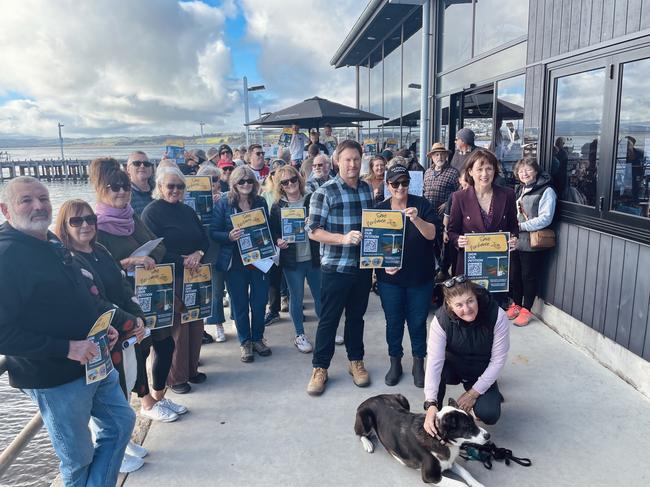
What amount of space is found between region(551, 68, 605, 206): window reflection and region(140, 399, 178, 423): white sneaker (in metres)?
4.04

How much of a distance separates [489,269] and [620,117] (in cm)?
171

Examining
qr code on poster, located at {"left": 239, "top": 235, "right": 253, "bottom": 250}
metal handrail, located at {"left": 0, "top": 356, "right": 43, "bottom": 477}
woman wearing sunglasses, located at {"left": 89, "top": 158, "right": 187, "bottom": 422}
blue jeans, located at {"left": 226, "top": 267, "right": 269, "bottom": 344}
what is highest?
woman wearing sunglasses, located at {"left": 89, "top": 158, "right": 187, "bottom": 422}

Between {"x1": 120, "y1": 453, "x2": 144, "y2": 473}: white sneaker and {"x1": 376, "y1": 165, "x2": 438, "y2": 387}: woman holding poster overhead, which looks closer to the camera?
{"x1": 120, "y1": 453, "x2": 144, "y2": 473}: white sneaker

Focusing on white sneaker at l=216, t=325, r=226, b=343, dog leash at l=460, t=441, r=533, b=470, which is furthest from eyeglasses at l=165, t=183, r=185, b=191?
dog leash at l=460, t=441, r=533, b=470

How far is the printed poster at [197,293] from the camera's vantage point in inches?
150

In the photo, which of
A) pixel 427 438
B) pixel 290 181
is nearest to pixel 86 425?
pixel 427 438

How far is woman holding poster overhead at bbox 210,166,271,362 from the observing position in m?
4.31

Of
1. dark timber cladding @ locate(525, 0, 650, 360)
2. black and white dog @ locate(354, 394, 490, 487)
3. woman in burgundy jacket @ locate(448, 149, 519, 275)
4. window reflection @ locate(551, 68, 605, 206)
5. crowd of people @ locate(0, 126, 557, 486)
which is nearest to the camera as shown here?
crowd of people @ locate(0, 126, 557, 486)

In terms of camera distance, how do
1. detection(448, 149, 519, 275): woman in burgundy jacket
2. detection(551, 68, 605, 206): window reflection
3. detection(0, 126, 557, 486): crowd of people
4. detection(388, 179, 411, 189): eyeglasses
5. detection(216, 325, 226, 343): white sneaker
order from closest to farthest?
detection(0, 126, 557, 486): crowd of people < detection(388, 179, 411, 189): eyeglasses < detection(448, 149, 519, 275): woman in burgundy jacket < detection(551, 68, 605, 206): window reflection < detection(216, 325, 226, 343): white sneaker

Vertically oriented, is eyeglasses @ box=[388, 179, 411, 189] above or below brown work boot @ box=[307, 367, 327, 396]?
above

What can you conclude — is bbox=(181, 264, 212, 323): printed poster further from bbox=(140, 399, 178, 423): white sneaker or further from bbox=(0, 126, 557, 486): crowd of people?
bbox=(140, 399, 178, 423): white sneaker

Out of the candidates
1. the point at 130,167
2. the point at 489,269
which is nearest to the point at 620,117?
the point at 489,269

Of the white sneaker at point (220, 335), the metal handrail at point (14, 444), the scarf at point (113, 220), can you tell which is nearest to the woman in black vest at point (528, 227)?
the white sneaker at point (220, 335)

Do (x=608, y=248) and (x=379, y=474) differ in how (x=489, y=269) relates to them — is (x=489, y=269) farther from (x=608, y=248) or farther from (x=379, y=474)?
(x=379, y=474)
